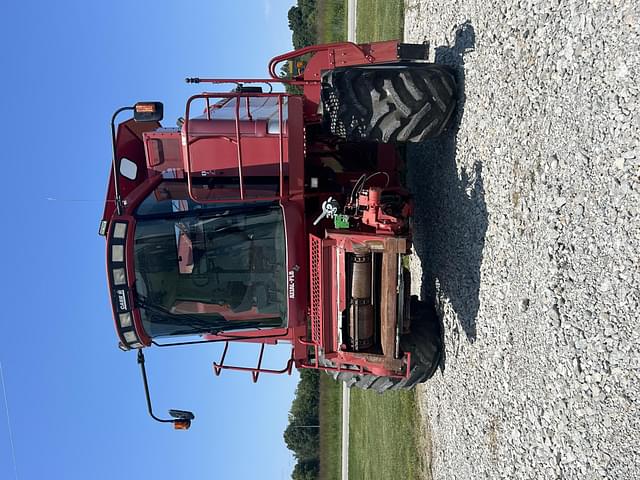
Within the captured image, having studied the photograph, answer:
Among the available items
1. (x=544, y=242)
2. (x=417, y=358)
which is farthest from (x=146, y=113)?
(x=417, y=358)

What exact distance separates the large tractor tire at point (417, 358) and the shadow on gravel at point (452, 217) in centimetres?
28

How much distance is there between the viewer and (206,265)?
5855 mm

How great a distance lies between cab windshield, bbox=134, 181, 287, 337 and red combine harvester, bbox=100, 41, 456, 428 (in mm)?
11

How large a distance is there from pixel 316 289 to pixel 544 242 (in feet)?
7.93

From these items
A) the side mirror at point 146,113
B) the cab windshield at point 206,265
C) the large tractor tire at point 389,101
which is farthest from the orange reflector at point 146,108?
the large tractor tire at point 389,101

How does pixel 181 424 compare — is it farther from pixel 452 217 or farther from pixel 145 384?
pixel 452 217

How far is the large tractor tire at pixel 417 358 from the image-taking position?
272 inches

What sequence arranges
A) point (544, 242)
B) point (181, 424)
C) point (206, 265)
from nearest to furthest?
point (544, 242) → point (206, 265) → point (181, 424)

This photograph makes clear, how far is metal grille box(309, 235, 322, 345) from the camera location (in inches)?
230

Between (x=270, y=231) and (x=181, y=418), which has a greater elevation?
(x=270, y=231)

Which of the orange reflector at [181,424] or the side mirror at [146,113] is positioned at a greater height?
the side mirror at [146,113]

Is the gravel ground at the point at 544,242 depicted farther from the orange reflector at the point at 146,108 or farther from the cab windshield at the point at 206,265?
the orange reflector at the point at 146,108

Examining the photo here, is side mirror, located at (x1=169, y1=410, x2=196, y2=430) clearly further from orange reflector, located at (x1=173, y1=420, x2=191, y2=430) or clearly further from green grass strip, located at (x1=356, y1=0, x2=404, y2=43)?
green grass strip, located at (x1=356, y1=0, x2=404, y2=43)

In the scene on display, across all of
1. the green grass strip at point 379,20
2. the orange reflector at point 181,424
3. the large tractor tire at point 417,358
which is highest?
the green grass strip at point 379,20
